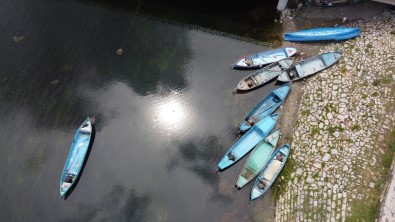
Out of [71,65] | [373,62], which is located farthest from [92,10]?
[373,62]

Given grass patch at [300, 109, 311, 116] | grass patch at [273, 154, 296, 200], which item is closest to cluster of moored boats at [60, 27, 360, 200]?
grass patch at [273, 154, 296, 200]

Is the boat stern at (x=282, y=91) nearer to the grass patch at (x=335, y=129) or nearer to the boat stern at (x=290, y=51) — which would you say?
the boat stern at (x=290, y=51)

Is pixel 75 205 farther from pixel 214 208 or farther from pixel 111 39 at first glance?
pixel 111 39

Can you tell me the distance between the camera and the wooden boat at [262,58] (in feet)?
88.4

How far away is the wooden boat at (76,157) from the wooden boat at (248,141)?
32.5 ft

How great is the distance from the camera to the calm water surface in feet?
77.0

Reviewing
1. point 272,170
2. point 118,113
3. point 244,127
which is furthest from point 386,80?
point 118,113

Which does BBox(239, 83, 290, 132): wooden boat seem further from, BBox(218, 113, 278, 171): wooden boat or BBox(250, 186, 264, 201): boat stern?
BBox(250, 186, 264, 201): boat stern

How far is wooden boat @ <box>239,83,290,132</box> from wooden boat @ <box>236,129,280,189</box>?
160 cm

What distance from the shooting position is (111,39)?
29.7m

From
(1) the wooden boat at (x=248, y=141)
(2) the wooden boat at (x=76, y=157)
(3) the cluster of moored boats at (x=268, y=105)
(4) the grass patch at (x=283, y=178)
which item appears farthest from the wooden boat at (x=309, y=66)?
(2) the wooden boat at (x=76, y=157)

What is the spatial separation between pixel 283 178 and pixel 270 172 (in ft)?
3.07

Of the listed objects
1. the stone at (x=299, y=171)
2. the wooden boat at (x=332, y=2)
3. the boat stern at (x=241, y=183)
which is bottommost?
the stone at (x=299, y=171)

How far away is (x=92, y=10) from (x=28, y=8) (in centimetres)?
614
